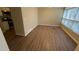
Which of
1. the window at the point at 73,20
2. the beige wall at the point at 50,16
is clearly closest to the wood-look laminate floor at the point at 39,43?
the window at the point at 73,20

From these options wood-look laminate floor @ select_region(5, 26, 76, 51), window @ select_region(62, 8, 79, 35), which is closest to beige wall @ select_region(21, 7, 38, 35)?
wood-look laminate floor @ select_region(5, 26, 76, 51)

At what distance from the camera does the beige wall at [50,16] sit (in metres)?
7.05

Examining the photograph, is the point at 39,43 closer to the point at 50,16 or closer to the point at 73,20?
the point at 73,20

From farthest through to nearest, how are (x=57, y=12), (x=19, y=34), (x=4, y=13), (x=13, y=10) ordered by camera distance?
(x=57, y=12)
(x=4, y=13)
(x=19, y=34)
(x=13, y=10)

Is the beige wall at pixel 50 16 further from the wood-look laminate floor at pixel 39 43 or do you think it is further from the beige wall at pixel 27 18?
the wood-look laminate floor at pixel 39 43

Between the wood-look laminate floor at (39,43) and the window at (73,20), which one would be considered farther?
the window at (73,20)

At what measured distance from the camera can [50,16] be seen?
285 inches
